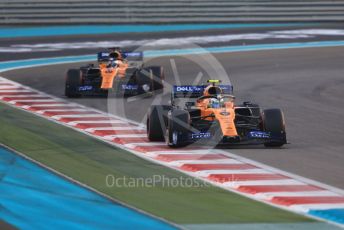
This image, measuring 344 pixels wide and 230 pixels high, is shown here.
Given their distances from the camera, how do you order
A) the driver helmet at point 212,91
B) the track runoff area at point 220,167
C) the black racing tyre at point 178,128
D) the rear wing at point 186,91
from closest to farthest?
the track runoff area at point 220,167 → the black racing tyre at point 178,128 → the driver helmet at point 212,91 → the rear wing at point 186,91

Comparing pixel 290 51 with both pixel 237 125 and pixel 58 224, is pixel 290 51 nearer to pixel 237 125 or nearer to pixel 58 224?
pixel 237 125

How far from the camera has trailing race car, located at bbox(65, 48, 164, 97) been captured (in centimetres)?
2306

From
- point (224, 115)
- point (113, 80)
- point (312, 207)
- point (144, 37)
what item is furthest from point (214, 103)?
point (144, 37)

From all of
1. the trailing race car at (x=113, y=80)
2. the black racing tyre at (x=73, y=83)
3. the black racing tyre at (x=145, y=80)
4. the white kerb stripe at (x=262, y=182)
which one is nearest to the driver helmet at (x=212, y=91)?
the white kerb stripe at (x=262, y=182)

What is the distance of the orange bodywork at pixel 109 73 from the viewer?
910 inches

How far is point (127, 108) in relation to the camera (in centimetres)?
2098

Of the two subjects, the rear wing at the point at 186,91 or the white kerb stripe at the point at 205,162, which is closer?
the white kerb stripe at the point at 205,162

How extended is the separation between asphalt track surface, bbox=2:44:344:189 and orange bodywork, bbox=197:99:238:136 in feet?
1.24

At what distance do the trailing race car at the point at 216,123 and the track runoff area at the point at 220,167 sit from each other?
231 mm

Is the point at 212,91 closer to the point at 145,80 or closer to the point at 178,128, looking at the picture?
the point at 178,128

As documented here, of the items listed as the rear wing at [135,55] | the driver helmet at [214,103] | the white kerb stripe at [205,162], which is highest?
the rear wing at [135,55]

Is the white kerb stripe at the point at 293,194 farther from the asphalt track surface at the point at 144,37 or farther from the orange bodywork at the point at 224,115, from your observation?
the asphalt track surface at the point at 144,37

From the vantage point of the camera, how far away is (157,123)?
629 inches

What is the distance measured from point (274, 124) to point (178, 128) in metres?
1.53
